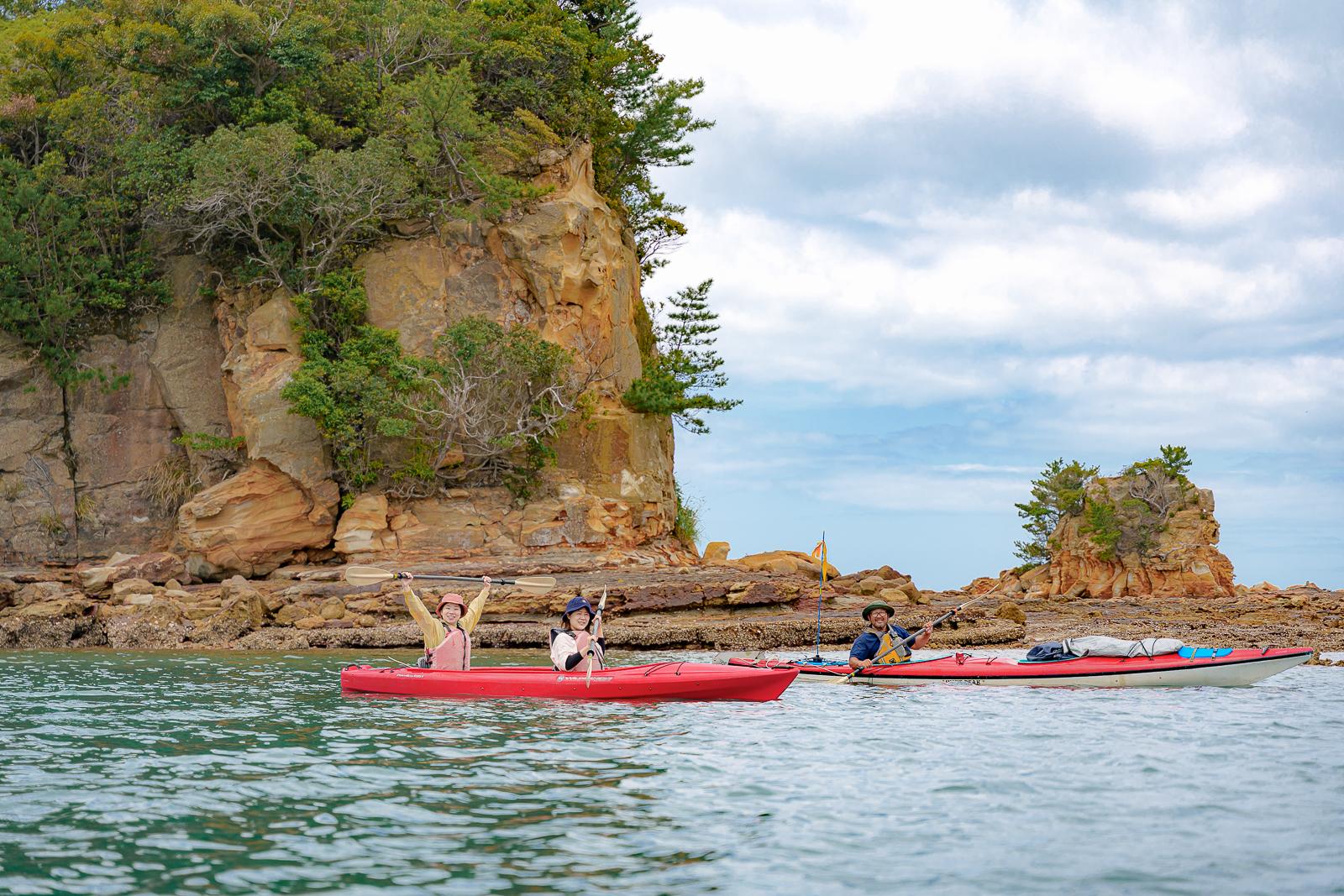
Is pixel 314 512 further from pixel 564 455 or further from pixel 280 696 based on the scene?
pixel 280 696

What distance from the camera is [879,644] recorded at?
14.9m

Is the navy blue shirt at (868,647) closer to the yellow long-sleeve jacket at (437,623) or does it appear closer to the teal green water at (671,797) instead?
the teal green water at (671,797)

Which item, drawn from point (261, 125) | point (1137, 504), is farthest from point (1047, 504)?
point (261, 125)

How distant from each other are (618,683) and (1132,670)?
6.26 m

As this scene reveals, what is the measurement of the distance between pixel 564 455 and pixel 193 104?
1266 centimetres

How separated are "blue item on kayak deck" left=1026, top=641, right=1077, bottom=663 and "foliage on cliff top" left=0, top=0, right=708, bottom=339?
730 inches

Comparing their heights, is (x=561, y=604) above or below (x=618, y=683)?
above

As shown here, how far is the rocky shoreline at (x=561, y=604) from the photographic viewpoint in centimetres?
2102

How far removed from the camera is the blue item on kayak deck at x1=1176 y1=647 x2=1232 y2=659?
13445 mm

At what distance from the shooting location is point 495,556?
1013 inches

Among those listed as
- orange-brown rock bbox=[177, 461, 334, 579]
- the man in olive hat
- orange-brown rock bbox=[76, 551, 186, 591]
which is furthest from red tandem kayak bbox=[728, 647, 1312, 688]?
orange-brown rock bbox=[76, 551, 186, 591]

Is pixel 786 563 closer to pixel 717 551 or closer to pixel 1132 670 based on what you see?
pixel 717 551

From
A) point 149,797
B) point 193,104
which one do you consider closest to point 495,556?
point 193,104

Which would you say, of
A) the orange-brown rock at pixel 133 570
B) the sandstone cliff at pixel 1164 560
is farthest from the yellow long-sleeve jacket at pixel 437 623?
the sandstone cliff at pixel 1164 560
